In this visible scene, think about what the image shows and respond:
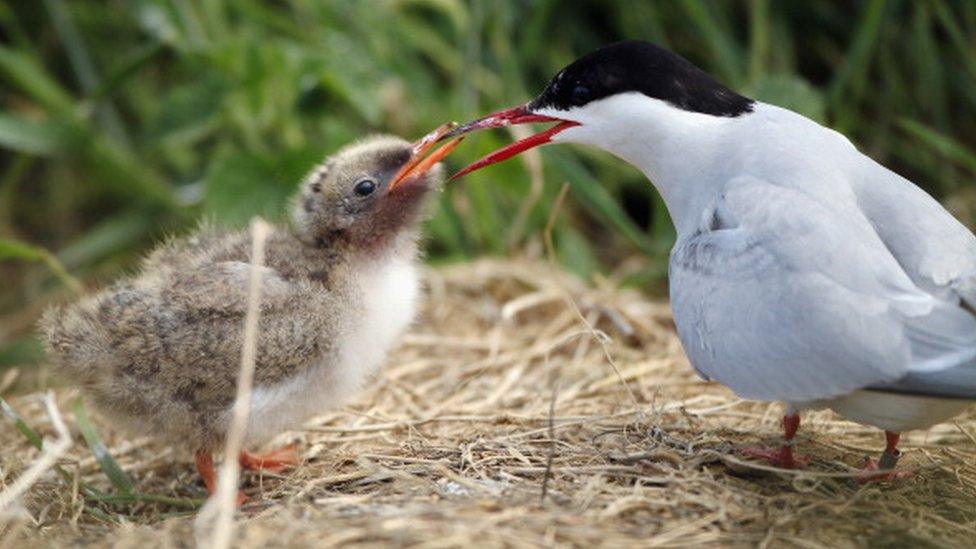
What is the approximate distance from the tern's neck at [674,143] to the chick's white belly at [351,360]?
71 centimetres

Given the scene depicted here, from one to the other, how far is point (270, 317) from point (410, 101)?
8.13 feet

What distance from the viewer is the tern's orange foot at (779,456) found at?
3119 mm

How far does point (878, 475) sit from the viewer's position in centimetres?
312

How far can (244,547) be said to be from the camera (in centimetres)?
254

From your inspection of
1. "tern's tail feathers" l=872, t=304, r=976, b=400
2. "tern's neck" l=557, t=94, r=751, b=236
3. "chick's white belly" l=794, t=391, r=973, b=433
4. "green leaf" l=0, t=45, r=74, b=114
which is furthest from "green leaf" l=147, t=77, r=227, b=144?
"tern's tail feathers" l=872, t=304, r=976, b=400

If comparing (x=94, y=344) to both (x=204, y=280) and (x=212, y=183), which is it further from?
(x=212, y=183)

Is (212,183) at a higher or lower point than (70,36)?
lower

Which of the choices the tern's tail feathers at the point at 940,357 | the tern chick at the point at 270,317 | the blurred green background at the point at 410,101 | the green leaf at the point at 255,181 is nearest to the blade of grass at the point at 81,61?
the blurred green background at the point at 410,101

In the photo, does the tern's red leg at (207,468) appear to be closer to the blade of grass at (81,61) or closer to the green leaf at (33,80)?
the green leaf at (33,80)

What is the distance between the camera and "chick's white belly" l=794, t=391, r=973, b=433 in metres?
2.79

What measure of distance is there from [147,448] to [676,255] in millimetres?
1746

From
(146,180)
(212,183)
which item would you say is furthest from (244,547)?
(146,180)

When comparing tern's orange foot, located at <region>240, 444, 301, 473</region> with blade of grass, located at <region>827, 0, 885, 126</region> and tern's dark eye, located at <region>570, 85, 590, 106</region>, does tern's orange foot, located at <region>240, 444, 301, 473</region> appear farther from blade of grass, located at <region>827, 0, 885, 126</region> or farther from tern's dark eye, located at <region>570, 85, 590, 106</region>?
blade of grass, located at <region>827, 0, 885, 126</region>

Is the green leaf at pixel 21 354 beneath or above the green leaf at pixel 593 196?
beneath
